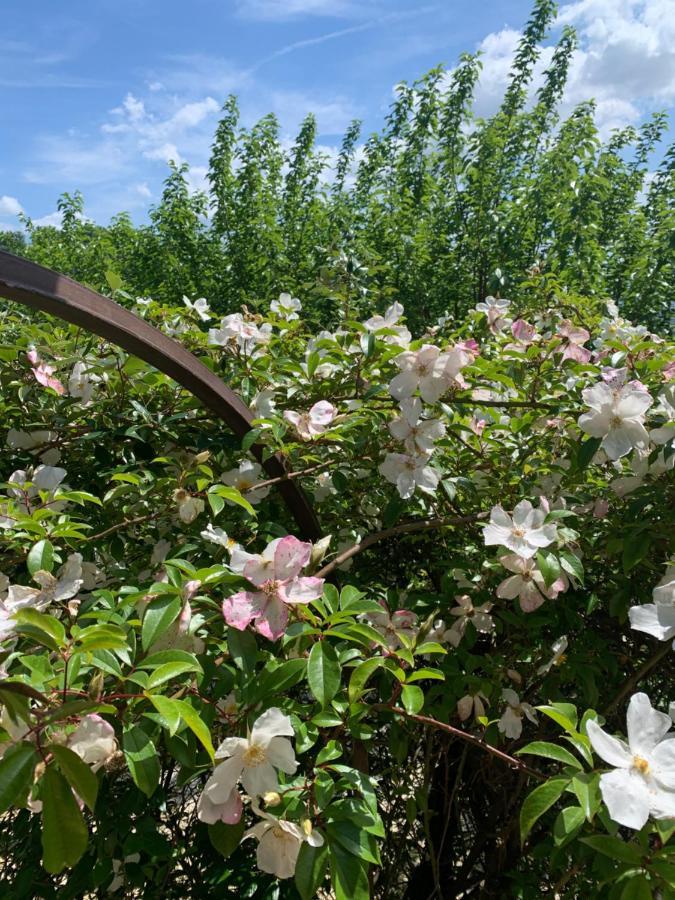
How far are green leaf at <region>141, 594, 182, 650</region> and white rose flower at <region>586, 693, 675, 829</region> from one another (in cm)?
53

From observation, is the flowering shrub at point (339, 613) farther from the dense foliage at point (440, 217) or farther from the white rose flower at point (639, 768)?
the dense foliage at point (440, 217)

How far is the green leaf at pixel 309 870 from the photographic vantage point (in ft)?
2.59

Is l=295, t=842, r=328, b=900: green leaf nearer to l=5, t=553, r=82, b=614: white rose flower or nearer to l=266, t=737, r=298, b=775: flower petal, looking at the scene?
l=266, t=737, r=298, b=775: flower petal

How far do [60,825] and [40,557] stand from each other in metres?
0.54

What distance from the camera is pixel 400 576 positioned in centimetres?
183

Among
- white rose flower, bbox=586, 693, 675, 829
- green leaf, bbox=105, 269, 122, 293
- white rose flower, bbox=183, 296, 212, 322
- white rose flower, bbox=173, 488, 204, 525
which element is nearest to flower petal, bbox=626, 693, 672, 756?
white rose flower, bbox=586, 693, 675, 829

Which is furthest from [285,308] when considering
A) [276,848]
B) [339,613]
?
[276,848]

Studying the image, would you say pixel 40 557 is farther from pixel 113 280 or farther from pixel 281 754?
pixel 113 280

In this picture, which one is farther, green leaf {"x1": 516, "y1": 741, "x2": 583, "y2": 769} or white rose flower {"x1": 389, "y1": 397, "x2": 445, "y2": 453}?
white rose flower {"x1": 389, "y1": 397, "x2": 445, "y2": 453}

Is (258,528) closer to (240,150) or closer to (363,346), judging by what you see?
(363,346)

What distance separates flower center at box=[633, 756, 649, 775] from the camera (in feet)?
2.51

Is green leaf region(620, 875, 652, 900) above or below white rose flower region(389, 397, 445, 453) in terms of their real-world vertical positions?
below

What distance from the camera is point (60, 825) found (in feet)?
2.19

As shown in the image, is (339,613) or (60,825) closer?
(60,825)
